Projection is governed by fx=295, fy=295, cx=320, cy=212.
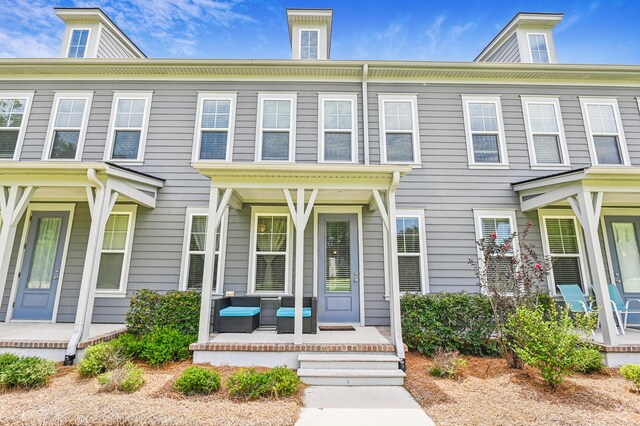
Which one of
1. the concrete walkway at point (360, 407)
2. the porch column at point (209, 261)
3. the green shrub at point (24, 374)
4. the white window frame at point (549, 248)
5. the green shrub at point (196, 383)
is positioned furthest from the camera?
the white window frame at point (549, 248)

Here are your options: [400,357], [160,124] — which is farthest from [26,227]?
[400,357]

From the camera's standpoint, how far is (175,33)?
930 cm

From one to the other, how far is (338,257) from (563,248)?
5.09 meters

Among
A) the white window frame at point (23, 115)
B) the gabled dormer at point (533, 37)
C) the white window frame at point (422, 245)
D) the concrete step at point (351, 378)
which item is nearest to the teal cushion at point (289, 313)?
the concrete step at point (351, 378)

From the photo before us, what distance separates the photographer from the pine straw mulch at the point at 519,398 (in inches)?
124

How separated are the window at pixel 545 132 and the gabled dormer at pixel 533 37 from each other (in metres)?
1.55

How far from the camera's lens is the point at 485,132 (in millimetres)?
7172

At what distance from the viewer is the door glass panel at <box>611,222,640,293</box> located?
656cm

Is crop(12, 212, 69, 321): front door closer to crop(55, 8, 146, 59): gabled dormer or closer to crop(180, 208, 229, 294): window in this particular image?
crop(180, 208, 229, 294): window

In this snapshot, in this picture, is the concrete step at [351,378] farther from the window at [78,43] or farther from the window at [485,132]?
the window at [78,43]

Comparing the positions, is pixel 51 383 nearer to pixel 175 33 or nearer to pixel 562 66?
pixel 175 33

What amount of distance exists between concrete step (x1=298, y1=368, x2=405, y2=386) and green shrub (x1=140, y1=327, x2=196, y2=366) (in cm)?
212

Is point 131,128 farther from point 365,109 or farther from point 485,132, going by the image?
point 485,132

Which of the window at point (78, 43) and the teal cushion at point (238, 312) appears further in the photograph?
the window at point (78, 43)
